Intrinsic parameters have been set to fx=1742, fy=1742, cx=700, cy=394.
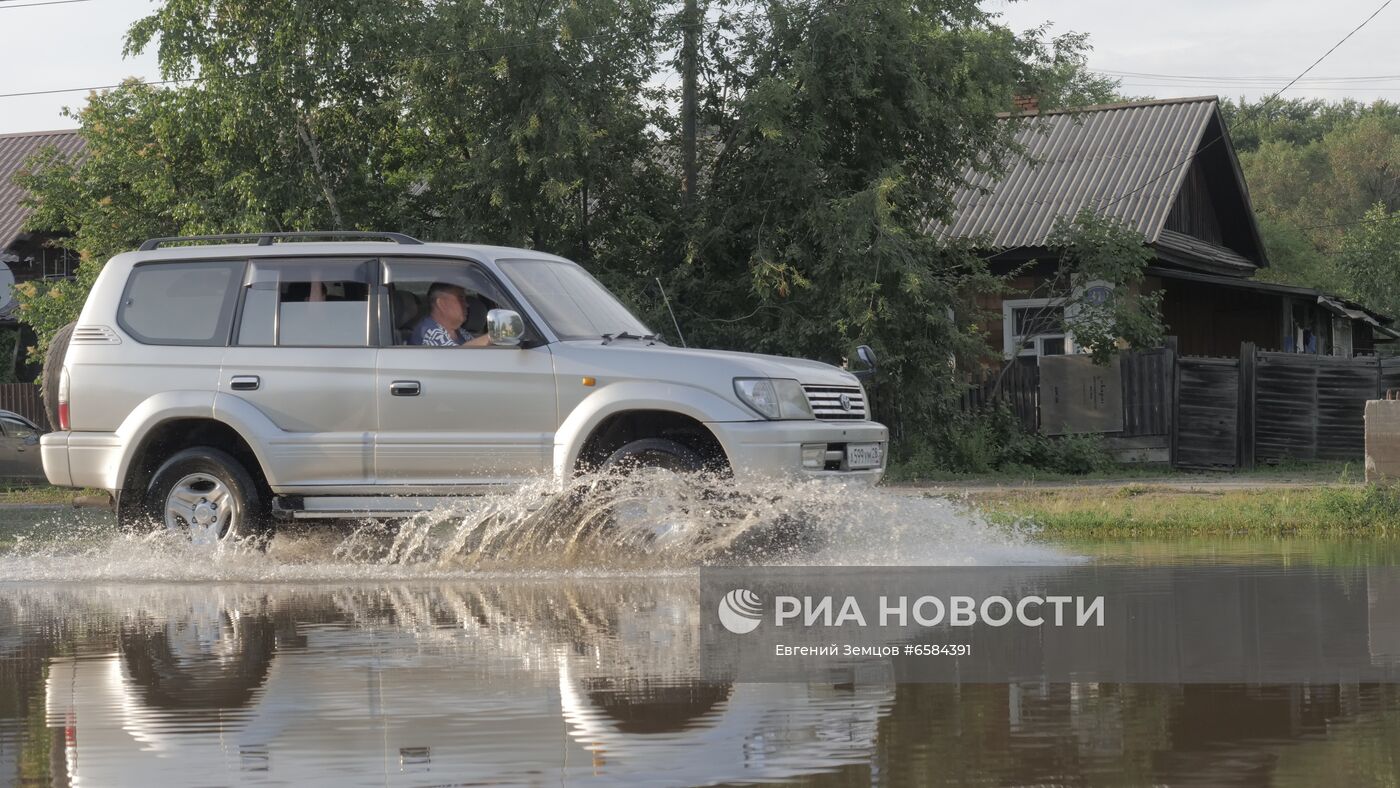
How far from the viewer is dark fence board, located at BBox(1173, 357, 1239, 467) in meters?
23.8

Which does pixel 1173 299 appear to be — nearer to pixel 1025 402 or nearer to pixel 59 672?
pixel 1025 402

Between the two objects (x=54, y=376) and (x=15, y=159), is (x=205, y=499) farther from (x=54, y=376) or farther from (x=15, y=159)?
(x=15, y=159)

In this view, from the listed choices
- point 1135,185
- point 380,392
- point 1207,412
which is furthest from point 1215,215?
point 380,392

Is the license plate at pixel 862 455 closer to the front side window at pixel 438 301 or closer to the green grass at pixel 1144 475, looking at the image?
the front side window at pixel 438 301

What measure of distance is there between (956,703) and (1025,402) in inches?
789

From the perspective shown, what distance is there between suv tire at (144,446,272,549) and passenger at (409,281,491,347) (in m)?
1.46

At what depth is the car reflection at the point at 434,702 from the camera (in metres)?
4.81

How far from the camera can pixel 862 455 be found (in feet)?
35.7

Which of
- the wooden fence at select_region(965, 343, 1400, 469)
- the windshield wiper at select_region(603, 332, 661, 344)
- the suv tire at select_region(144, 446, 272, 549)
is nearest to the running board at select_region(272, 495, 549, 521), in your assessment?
the suv tire at select_region(144, 446, 272, 549)

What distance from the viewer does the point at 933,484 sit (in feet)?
64.1

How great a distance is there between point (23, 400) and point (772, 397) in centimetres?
2464

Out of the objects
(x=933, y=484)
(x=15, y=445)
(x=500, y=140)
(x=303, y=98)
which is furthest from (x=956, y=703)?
(x=15, y=445)

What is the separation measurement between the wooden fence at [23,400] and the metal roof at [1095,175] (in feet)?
53.2

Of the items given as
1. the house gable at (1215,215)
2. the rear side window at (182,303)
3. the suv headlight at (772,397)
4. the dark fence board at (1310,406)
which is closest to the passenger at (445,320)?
the rear side window at (182,303)
